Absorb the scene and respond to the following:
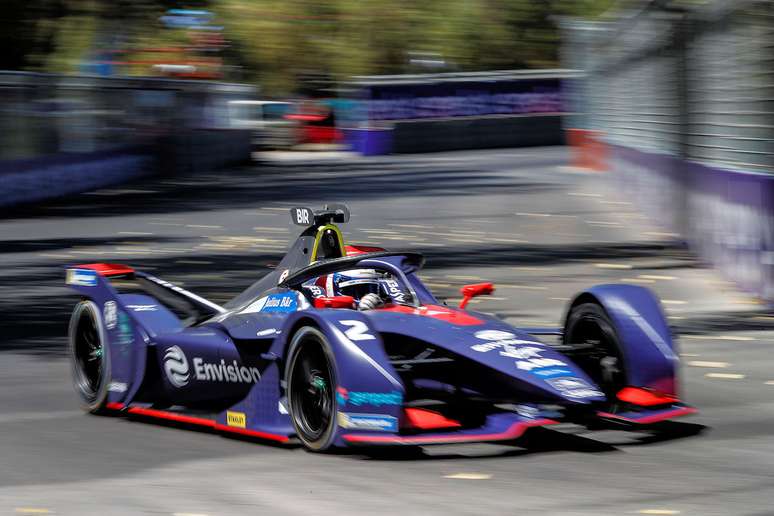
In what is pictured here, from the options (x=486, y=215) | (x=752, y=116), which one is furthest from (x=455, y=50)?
(x=752, y=116)

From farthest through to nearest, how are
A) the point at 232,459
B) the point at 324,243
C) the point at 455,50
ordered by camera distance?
the point at 455,50, the point at 324,243, the point at 232,459

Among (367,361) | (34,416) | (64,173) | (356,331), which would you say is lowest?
(34,416)

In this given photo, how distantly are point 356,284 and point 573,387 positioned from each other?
1.71 metres

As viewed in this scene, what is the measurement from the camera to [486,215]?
71.6ft

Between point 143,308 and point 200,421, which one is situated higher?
point 143,308

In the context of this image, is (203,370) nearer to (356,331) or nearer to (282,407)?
(282,407)

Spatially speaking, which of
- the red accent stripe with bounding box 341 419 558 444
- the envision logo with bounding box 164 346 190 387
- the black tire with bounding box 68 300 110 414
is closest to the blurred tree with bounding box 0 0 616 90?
the black tire with bounding box 68 300 110 414

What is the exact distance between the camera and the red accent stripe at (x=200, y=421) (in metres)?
7.11

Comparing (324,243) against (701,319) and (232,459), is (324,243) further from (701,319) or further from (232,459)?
(701,319)

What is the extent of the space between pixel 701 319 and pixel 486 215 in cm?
1031

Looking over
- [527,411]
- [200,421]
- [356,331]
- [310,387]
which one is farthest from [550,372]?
[200,421]

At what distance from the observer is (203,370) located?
306 inches

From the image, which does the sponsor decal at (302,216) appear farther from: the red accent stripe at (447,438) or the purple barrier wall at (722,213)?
the purple barrier wall at (722,213)

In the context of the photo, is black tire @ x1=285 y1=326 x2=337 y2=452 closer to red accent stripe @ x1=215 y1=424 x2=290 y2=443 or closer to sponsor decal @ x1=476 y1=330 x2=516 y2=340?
red accent stripe @ x1=215 y1=424 x2=290 y2=443
